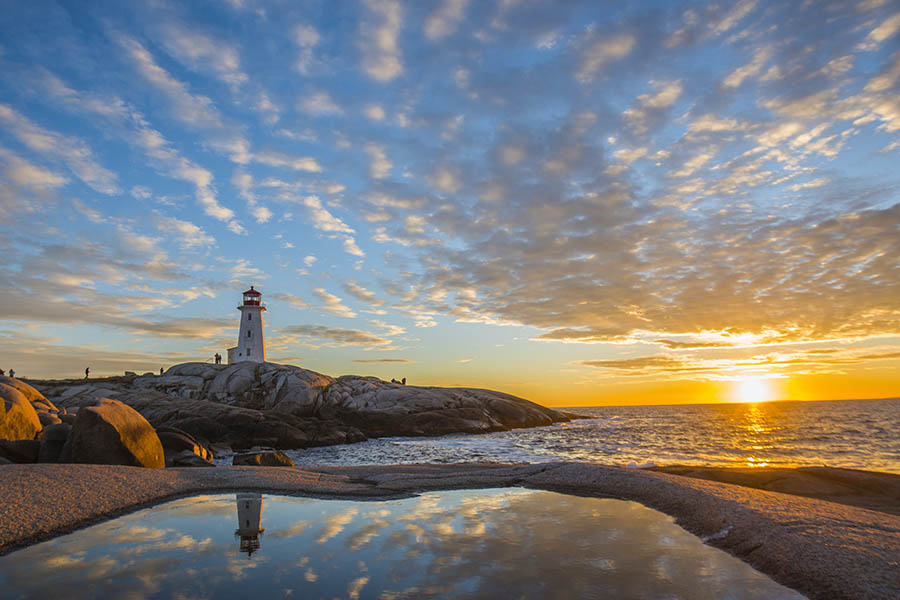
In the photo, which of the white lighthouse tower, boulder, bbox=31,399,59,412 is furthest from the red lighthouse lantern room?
boulder, bbox=31,399,59,412

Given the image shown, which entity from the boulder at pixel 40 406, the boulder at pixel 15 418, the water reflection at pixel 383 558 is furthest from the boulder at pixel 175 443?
the water reflection at pixel 383 558

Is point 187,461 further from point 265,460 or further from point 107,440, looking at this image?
point 107,440

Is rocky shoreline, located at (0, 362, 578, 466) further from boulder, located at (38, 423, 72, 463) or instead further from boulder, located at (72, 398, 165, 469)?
boulder, located at (72, 398, 165, 469)

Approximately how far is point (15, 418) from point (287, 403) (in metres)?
29.9

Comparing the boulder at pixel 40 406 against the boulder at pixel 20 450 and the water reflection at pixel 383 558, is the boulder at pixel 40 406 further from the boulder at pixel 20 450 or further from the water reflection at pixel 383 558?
the water reflection at pixel 383 558

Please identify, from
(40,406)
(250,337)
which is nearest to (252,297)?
(250,337)

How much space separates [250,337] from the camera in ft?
195

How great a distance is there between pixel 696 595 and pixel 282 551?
16.4 feet

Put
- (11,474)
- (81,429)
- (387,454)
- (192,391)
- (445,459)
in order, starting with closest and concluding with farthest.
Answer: (11,474), (81,429), (445,459), (387,454), (192,391)

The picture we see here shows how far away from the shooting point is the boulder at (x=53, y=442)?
15016 millimetres

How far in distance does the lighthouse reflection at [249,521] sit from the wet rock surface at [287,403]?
2621 centimetres

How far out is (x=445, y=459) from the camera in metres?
25.7

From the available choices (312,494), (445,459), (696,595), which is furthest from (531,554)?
(445,459)

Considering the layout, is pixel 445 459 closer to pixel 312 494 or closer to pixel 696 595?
pixel 312 494
